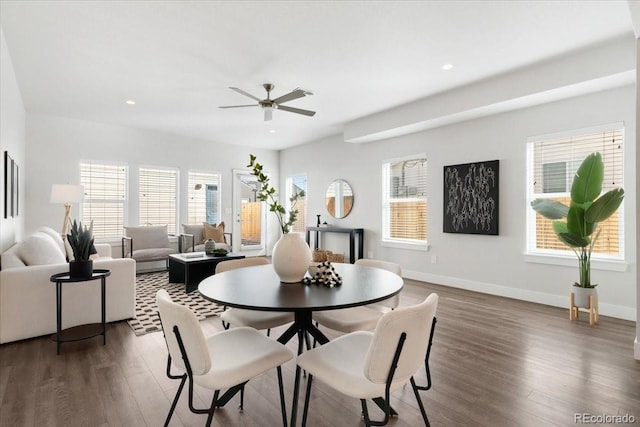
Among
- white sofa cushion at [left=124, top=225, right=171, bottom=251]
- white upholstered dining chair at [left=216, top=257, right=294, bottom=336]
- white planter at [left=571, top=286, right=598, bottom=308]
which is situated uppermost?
white sofa cushion at [left=124, top=225, right=171, bottom=251]

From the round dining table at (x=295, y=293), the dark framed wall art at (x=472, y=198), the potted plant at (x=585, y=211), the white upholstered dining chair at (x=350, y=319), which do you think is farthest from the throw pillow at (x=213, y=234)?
the potted plant at (x=585, y=211)

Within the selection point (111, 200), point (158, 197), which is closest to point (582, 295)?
point (158, 197)

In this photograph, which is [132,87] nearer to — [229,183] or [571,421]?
[229,183]

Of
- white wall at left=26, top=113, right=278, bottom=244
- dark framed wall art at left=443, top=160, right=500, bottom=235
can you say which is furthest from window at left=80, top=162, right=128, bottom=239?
dark framed wall art at left=443, top=160, right=500, bottom=235

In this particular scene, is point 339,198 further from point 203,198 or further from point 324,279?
point 324,279

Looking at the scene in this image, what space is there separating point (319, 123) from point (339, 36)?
291cm

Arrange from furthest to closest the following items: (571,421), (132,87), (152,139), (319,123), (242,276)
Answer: (152,139) → (319,123) → (132,87) → (242,276) → (571,421)

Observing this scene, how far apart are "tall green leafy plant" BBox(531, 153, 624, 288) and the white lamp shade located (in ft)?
20.2

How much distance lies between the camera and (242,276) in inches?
83.7

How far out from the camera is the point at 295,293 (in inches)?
67.5

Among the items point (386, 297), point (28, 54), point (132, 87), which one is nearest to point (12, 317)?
point (28, 54)

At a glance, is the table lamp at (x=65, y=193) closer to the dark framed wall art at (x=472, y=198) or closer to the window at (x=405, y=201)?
the window at (x=405, y=201)

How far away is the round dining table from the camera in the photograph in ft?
4.90

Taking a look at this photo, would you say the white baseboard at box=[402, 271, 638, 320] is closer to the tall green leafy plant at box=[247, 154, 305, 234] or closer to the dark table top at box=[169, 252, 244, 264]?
the dark table top at box=[169, 252, 244, 264]
